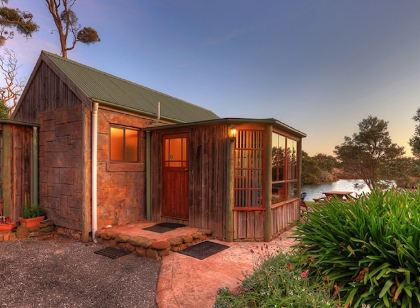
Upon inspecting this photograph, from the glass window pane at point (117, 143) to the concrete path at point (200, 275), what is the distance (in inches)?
125

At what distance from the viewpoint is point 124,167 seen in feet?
21.4

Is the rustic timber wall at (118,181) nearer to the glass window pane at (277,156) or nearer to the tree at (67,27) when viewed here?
the glass window pane at (277,156)

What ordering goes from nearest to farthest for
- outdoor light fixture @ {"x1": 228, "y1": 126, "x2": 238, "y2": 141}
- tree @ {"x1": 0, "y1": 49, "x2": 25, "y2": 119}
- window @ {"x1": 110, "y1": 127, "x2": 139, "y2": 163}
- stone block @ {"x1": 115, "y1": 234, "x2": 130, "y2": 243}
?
stone block @ {"x1": 115, "y1": 234, "x2": 130, "y2": 243} < outdoor light fixture @ {"x1": 228, "y1": 126, "x2": 238, "y2": 141} < window @ {"x1": 110, "y1": 127, "x2": 139, "y2": 163} < tree @ {"x1": 0, "y1": 49, "x2": 25, "y2": 119}

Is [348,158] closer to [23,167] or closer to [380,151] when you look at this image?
[380,151]

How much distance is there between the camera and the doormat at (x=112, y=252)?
191 inches

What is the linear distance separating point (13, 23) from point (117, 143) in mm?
13594

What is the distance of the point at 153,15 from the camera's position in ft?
36.2

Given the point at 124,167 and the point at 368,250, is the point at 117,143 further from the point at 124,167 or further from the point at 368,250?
the point at 368,250

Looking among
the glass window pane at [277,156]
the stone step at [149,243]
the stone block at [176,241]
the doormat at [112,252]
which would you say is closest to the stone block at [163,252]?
the stone step at [149,243]

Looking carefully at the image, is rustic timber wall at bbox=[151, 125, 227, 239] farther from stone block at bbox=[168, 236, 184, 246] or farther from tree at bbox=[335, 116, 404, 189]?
tree at bbox=[335, 116, 404, 189]

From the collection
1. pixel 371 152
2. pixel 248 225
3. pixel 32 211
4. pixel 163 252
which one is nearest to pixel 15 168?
pixel 32 211

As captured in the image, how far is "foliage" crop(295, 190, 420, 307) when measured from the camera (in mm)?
2156

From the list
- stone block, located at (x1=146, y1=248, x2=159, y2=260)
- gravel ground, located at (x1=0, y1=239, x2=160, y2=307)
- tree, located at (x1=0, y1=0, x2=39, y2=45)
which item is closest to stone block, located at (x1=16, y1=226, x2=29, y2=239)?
gravel ground, located at (x1=0, y1=239, x2=160, y2=307)

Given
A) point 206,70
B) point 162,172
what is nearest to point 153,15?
point 206,70
